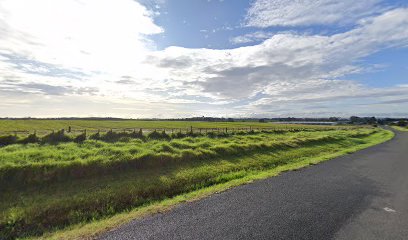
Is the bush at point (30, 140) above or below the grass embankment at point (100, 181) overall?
above

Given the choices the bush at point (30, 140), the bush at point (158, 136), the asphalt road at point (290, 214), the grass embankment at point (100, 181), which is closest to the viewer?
the asphalt road at point (290, 214)

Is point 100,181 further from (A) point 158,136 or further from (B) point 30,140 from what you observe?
(A) point 158,136

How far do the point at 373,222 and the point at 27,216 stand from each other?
1015cm

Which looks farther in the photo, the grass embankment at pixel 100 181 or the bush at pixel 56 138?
the bush at pixel 56 138

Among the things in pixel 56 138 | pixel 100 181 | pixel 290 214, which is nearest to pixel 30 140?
pixel 56 138

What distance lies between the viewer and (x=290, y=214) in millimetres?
7379

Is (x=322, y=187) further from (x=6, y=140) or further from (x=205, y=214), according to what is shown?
(x=6, y=140)

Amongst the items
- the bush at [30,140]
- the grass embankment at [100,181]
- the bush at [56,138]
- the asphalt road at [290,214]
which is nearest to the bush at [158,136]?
the bush at [56,138]

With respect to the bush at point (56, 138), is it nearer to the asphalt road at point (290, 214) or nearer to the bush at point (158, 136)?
the bush at point (158, 136)

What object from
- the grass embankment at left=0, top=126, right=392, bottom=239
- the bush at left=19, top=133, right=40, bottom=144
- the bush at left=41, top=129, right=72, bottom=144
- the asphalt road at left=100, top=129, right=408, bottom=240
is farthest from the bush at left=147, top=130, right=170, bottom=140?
the asphalt road at left=100, top=129, right=408, bottom=240

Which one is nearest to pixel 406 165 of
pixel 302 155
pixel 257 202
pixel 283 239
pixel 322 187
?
pixel 302 155

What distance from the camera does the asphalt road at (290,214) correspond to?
20.4ft

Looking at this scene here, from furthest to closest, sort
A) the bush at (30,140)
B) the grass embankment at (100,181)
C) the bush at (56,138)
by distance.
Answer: the bush at (56,138) → the bush at (30,140) → the grass embankment at (100,181)

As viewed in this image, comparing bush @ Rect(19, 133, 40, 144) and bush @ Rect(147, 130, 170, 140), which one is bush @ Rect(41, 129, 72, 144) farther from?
bush @ Rect(147, 130, 170, 140)
